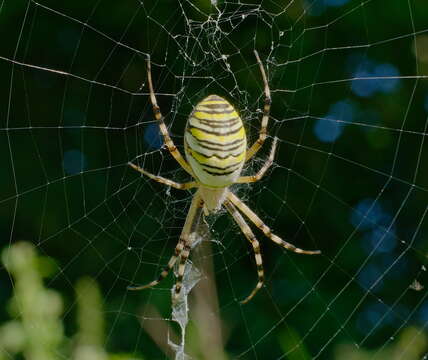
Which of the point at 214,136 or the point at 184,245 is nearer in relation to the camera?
the point at 214,136

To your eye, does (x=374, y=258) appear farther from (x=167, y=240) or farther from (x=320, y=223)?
(x=167, y=240)

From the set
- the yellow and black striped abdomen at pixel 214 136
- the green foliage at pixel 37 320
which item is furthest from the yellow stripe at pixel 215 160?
the green foliage at pixel 37 320

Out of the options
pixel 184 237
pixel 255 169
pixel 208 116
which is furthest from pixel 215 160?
pixel 255 169

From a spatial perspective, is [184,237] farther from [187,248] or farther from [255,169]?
[255,169]

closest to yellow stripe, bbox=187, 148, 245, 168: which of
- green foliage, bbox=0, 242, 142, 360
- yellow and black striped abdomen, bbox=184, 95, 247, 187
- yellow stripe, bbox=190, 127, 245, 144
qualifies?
yellow and black striped abdomen, bbox=184, 95, 247, 187

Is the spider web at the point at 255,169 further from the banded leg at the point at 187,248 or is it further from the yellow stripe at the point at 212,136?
the yellow stripe at the point at 212,136
